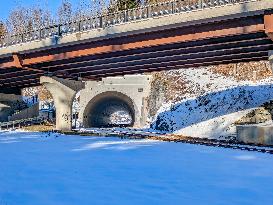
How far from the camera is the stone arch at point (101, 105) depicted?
43.5m

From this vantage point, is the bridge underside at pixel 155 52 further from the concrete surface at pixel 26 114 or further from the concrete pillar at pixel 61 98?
the concrete surface at pixel 26 114

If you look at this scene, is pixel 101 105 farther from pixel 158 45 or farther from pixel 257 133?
pixel 257 133

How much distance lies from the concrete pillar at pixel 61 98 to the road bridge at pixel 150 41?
89 centimetres

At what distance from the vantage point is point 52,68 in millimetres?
30766

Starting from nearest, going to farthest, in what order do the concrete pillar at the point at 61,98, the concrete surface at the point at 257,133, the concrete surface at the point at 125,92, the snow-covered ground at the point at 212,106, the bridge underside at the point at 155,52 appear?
the concrete surface at the point at 257,133 < the bridge underside at the point at 155,52 < the snow-covered ground at the point at 212,106 < the concrete pillar at the point at 61,98 < the concrete surface at the point at 125,92

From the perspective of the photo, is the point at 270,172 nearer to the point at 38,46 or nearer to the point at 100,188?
the point at 100,188

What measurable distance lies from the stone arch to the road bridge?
35.6 feet

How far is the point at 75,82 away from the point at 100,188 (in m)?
27.0

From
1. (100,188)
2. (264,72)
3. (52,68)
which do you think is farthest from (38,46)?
(264,72)

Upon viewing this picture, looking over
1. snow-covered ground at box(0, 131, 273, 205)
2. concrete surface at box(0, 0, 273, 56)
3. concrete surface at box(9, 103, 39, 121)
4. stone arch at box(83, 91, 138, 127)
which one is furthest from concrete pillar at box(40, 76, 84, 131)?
snow-covered ground at box(0, 131, 273, 205)

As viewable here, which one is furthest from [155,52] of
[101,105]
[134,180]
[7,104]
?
[7,104]

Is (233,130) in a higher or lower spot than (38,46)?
lower

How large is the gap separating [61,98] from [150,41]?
46.5 feet

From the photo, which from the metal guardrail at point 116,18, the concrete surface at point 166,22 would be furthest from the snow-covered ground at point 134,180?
the metal guardrail at point 116,18
